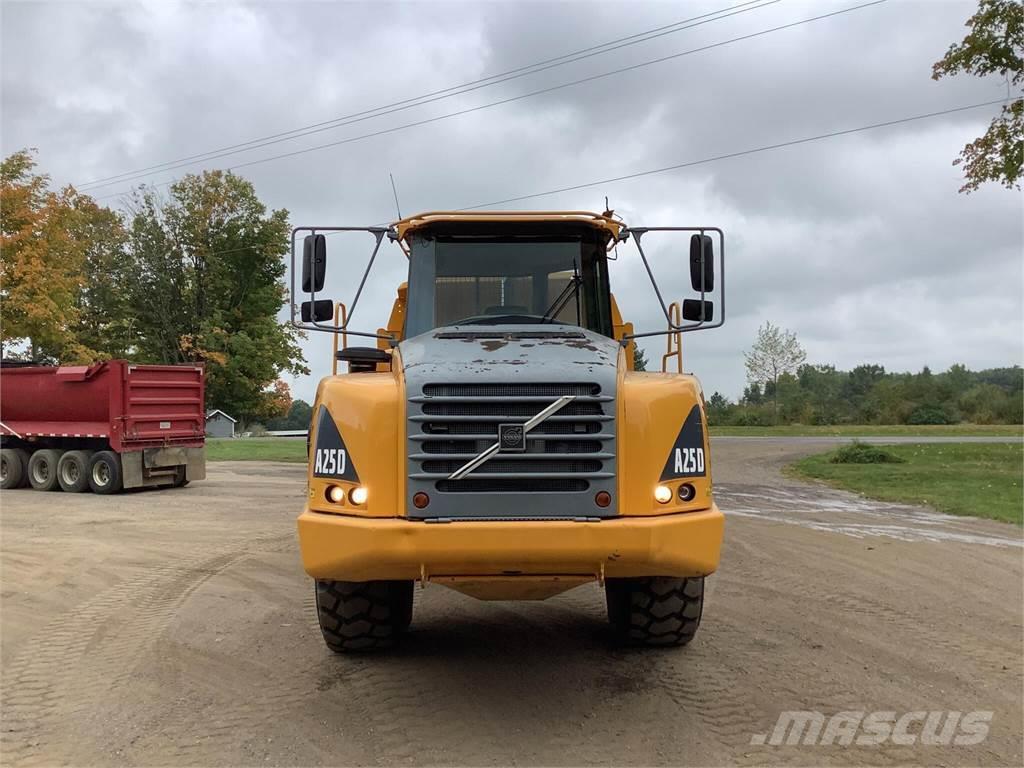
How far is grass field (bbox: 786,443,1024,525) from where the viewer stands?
12.8m

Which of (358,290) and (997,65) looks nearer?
(358,290)

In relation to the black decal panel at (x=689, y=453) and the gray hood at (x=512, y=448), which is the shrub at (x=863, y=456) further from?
the gray hood at (x=512, y=448)

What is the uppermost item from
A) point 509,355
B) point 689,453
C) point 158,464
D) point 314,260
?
point 314,260

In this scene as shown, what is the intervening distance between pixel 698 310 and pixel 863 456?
16.7 meters

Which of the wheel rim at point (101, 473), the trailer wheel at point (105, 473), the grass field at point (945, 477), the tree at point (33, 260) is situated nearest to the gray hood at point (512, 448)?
the grass field at point (945, 477)

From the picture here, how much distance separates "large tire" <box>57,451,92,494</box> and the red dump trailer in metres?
0.02

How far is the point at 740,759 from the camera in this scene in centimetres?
Result: 382

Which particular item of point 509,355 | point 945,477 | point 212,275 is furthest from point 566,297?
point 212,275

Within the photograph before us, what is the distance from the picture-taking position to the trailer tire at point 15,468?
16016mm

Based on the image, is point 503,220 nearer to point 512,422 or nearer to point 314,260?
point 314,260

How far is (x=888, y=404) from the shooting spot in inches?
2056

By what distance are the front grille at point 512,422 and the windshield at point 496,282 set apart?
126 cm

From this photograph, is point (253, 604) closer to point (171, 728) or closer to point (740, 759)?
point (171, 728)

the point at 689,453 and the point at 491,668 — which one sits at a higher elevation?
the point at 689,453
